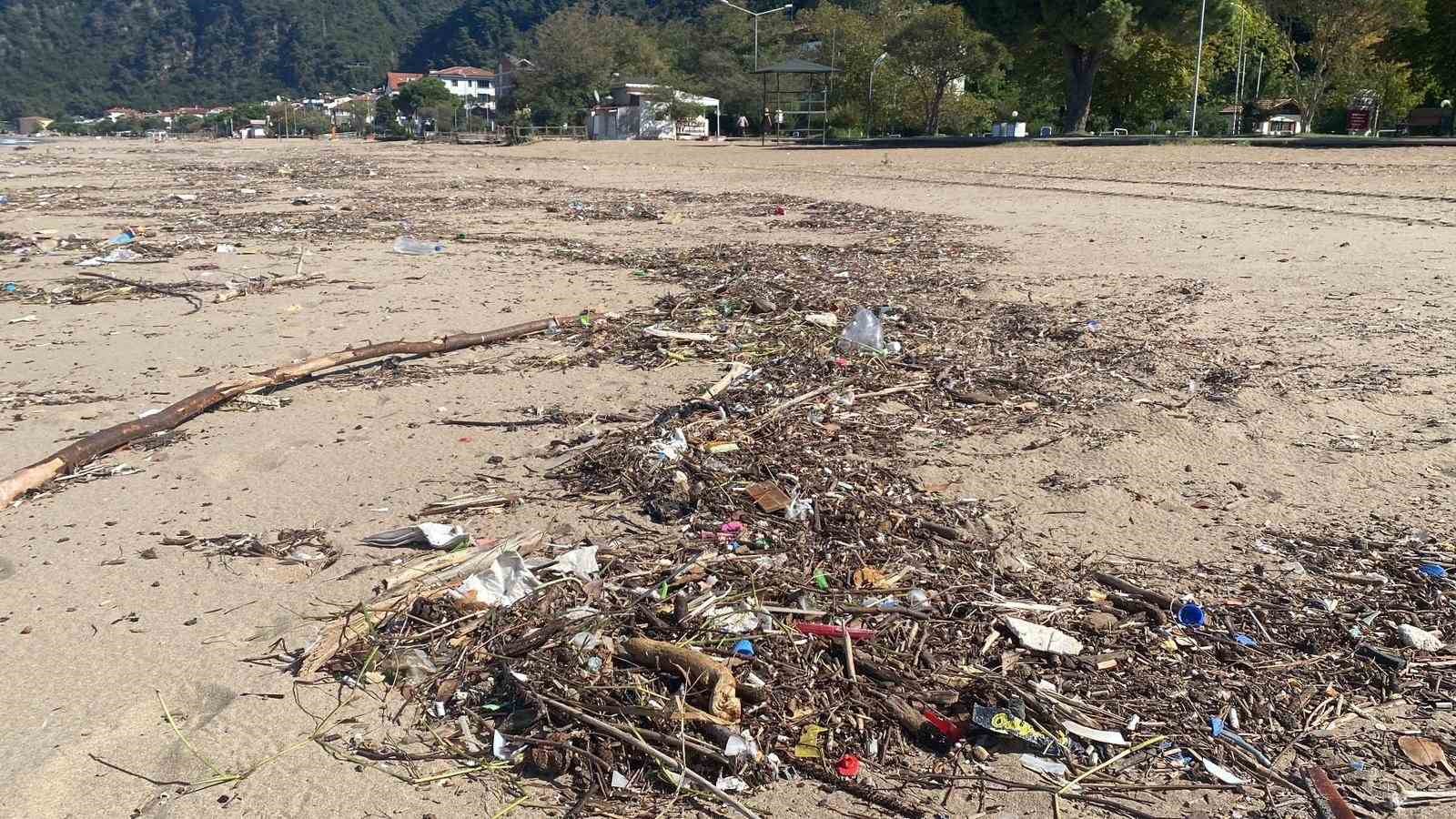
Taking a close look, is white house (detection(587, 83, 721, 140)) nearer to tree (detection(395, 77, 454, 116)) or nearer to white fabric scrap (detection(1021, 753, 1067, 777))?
tree (detection(395, 77, 454, 116))

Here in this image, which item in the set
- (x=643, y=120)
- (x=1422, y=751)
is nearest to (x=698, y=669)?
(x=1422, y=751)

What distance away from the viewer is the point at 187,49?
156250mm

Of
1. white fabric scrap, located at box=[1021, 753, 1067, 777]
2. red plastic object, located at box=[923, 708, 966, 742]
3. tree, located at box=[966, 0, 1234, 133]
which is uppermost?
tree, located at box=[966, 0, 1234, 133]

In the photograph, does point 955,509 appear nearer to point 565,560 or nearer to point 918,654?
point 918,654

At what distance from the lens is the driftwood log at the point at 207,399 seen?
4129mm

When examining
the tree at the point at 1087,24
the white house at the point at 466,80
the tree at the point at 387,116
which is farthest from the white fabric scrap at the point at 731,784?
the white house at the point at 466,80

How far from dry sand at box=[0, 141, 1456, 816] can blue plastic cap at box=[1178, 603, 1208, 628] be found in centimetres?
38

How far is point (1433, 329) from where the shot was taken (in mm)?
5734

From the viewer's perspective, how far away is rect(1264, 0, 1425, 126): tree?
105 feet

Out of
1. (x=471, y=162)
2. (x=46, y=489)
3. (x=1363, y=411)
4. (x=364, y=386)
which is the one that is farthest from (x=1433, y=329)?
(x=471, y=162)

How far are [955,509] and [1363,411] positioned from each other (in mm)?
2257

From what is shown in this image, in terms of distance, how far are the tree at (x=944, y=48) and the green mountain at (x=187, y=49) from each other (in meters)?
128

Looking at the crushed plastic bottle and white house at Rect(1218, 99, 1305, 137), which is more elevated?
white house at Rect(1218, 99, 1305, 137)

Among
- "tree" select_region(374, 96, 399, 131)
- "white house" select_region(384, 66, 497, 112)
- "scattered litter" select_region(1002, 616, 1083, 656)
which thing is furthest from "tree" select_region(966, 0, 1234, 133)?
"white house" select_region(384, 66, 497, 112)
